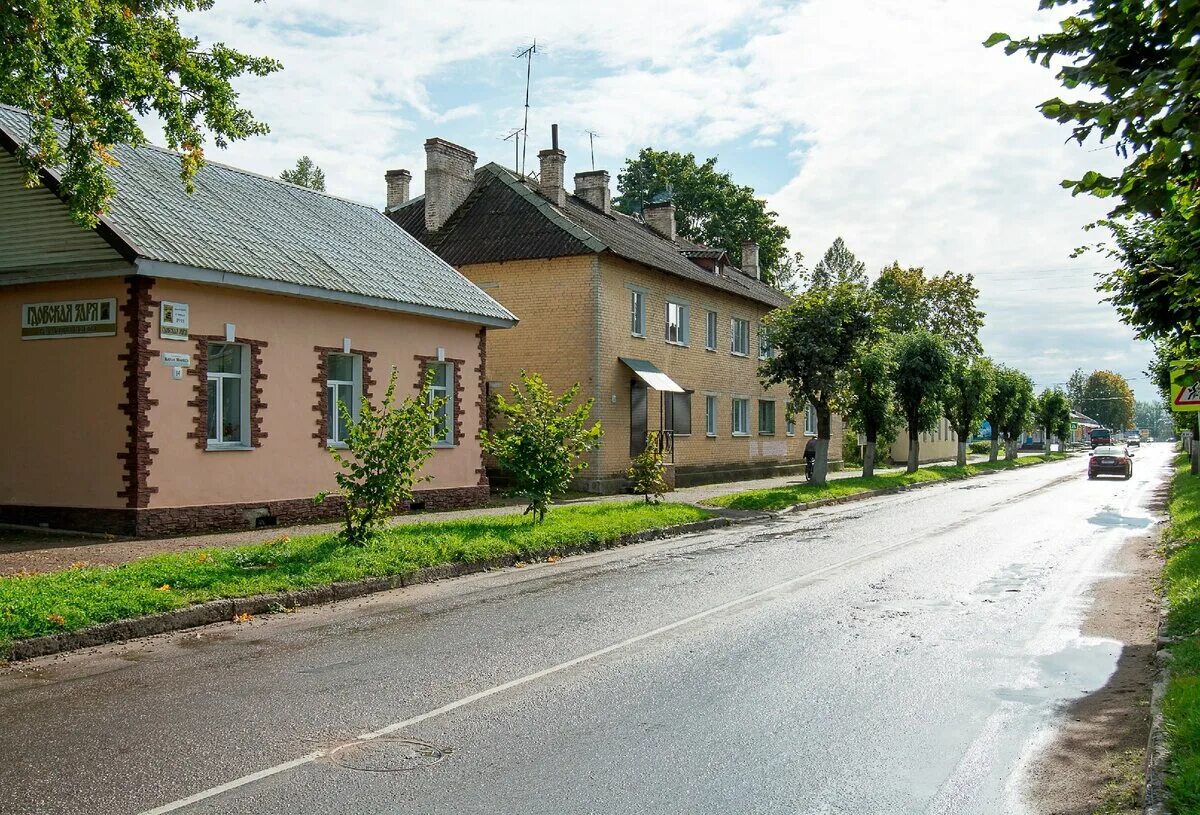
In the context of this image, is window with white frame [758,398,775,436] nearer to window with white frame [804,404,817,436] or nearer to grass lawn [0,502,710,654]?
window with white frame [804,404,817,436]

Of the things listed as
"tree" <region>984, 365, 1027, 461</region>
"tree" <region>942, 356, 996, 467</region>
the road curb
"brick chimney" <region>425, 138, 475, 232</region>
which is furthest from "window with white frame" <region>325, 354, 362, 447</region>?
"tree" <region>984, 365, 1027, 461</region>

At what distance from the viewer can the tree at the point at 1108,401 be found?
173450 millimetres

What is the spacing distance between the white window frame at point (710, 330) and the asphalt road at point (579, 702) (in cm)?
2326

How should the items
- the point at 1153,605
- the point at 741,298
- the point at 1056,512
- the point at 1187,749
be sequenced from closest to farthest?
the point at 1187,749, the point at 1153,605, the point at 1056,512, the point at 741,298

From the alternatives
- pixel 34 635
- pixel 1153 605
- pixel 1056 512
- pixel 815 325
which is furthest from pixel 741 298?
pixel 34 635

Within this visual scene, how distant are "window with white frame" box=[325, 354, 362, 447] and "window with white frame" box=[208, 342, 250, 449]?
1951mm

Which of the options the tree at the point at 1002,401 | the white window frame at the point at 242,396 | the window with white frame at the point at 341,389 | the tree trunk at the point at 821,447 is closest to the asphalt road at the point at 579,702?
the white window frame at the point at 242,396

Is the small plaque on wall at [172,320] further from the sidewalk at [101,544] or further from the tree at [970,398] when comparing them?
the tree at [970,398]

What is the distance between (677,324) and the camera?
33.7 metres

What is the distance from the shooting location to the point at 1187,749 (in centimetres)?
536

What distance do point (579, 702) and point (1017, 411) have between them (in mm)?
66627

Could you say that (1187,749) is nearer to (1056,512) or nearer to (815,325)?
(1056,512)

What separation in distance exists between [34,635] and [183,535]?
757cm

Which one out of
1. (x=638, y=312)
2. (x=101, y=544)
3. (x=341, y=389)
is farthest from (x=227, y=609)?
(x=638, y=312)
